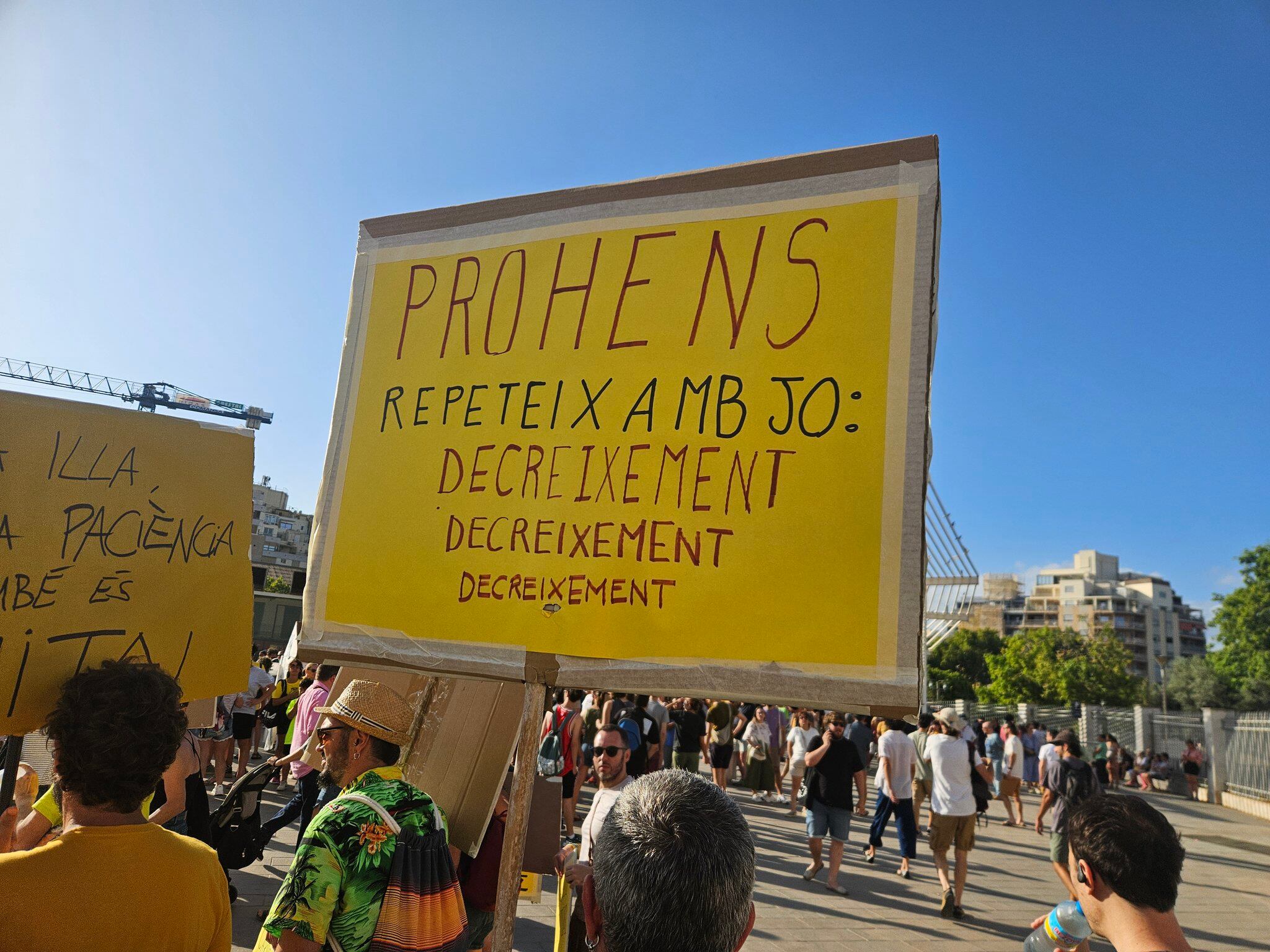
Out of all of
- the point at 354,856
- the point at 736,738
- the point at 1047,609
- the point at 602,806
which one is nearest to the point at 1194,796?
the point at 736,738

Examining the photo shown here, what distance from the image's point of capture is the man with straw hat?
234cm

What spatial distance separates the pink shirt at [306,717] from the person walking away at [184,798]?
1.49 m

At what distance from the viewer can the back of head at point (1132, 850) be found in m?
2.40

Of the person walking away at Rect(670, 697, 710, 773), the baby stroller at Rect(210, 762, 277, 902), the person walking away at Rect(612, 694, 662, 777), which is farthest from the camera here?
the person walking away at Rect(670, 697, 710, 773)

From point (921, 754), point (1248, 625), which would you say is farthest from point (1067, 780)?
point (1248, 625)

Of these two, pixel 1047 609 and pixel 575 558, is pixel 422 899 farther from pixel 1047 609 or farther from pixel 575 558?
pixel 1047 609

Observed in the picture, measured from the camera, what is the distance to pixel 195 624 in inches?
101

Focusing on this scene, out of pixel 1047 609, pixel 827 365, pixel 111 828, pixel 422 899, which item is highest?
pixel 1047 609

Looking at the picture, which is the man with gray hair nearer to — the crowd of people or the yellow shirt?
the crowd of people

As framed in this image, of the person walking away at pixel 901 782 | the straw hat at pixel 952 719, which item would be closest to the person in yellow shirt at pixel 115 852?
the straw hat at pixel 952 719

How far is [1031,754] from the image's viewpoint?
74.6 ft

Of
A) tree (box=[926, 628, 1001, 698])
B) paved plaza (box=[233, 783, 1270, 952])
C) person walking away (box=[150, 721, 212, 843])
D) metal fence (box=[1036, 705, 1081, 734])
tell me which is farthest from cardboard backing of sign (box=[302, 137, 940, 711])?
tree (box=[926, 628, 1001, 698])

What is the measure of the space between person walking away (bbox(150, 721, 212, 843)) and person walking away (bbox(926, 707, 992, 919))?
6400 millimetres

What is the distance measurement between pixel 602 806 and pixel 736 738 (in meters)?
13.2
